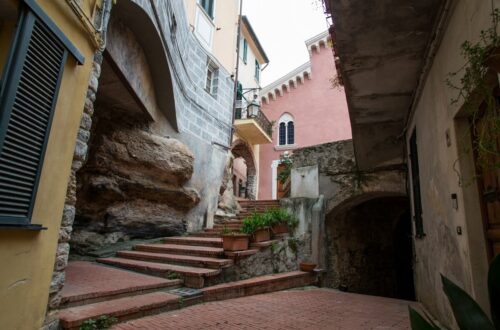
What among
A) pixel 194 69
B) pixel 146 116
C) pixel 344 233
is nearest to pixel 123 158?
pixel 146 116

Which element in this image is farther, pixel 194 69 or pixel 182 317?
pixel 194 69

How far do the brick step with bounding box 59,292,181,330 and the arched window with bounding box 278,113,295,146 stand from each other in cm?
1379

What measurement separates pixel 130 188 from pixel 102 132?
131 cm

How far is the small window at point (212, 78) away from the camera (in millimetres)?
10367

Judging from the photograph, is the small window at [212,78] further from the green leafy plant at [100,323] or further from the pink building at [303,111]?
the green leafy plant at [100,323]

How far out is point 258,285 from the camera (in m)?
5.04

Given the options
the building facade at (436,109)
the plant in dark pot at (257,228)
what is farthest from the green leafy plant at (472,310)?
the plant in dark pot at (257,228)

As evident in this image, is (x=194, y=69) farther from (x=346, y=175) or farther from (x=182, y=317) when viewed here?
(x=182, y=317)

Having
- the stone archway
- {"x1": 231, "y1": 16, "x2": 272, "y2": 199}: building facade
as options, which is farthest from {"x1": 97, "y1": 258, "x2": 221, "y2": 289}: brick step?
the stone archway

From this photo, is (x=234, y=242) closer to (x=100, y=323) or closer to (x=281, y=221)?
(x=281, y=221)

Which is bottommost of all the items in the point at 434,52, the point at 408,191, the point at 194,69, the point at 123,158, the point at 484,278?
the point at 484,278

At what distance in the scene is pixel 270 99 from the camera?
18.0 m

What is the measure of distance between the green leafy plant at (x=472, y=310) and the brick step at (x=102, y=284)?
3.40 metres

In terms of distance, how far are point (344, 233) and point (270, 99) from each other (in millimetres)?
11665
